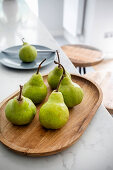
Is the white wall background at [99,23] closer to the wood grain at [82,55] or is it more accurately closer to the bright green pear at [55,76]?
the wood grain at [82,55]

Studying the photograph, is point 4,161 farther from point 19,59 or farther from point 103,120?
point 19,59

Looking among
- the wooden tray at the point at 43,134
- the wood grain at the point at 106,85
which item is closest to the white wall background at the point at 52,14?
the wood grain at the point at 106,85

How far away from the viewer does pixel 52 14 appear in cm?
336

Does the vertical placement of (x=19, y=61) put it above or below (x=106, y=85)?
above

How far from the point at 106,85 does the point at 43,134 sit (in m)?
0.80

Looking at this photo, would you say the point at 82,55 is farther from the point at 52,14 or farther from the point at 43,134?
the point at 52,14

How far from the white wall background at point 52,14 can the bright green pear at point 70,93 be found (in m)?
2.88

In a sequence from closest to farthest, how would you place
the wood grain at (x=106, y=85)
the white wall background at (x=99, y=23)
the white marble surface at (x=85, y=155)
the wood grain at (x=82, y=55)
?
the white marble surface at (x=85, y=155), the wood grain at (x=106, y=85), the wood grain at (x=82, y=55), the white wall background at (x=99, y=23)

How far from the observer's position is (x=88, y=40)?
2.82 metres

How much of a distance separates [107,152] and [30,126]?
206 millimetres

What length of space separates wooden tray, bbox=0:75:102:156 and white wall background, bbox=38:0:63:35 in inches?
114

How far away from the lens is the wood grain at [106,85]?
1109mm

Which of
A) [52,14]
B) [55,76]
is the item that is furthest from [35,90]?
[52,14]

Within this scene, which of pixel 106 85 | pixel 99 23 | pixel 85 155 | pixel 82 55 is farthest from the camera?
pixel 99 23
